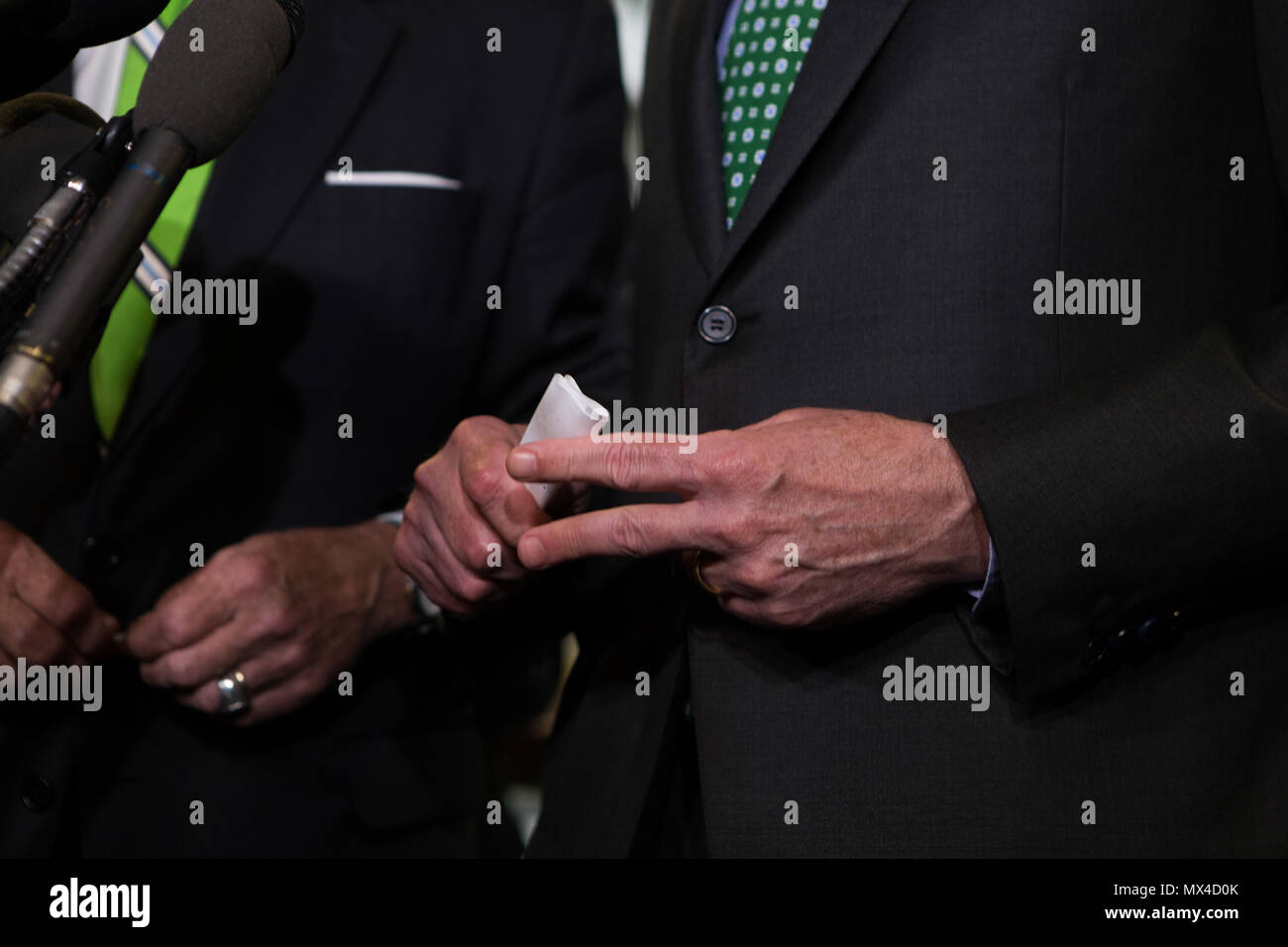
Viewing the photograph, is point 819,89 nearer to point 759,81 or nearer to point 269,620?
point 759,81

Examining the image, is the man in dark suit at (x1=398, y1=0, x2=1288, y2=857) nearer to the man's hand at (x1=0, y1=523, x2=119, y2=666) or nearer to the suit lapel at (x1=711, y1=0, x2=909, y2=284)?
the suit lapel at (x1=711, y1=0, x2=909, y2=284)

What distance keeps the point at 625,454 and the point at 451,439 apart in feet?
0.70

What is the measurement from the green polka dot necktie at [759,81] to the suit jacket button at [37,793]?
777mm

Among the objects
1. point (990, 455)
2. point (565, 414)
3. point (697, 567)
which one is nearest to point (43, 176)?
point (565, 414)

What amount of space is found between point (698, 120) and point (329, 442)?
50 centimetres

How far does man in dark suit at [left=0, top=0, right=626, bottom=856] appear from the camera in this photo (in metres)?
1.01

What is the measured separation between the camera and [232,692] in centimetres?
98

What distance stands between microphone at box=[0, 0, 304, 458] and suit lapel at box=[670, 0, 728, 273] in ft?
1.15

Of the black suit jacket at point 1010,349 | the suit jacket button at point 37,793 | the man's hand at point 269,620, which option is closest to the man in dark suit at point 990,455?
the black suit jacket at point 1010,349

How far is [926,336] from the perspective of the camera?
796mm

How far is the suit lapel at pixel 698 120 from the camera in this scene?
878 mm

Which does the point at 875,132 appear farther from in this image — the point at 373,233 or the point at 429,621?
the point at 429,621

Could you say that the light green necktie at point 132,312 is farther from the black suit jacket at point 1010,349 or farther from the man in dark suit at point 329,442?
the black suit jacket at point 1010,349

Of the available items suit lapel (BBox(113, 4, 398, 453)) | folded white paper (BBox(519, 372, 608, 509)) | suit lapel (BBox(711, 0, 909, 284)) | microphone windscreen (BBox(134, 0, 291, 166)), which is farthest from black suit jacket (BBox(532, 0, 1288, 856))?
suit lapel (BBox(113, 4, 398, 453))
